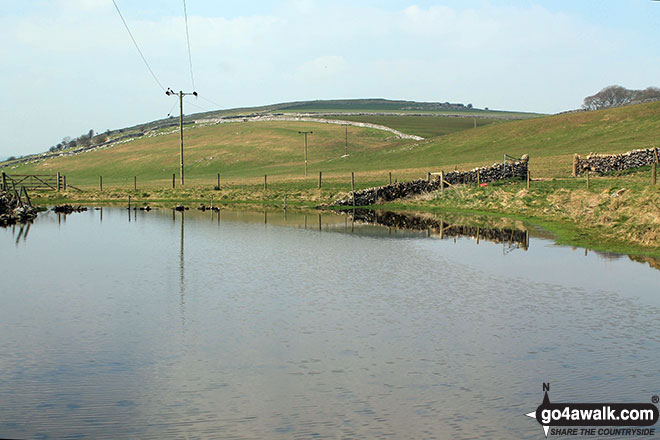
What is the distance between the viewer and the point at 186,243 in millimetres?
32312

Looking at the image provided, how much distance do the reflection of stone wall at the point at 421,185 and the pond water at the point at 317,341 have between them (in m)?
26.7

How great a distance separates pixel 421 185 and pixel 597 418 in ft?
150

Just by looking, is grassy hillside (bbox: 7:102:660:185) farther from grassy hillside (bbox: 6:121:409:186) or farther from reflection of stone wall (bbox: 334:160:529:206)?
reflection of stone wall (bbox: 334:160:529:206)

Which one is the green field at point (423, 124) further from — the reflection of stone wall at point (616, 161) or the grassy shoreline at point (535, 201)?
the reflection of stone wall at point (616, 161)

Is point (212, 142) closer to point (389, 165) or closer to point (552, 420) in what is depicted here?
point (389, 165)

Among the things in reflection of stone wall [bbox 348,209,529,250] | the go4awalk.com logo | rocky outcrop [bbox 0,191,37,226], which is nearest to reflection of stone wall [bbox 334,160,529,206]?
reflection of stone wall [bbox 348,209,529,250]

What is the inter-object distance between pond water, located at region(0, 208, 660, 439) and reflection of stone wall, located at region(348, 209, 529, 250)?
13.5 feet

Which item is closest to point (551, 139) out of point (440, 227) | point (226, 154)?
point (226, 154)

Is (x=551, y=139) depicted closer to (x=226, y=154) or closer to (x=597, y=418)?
(x=226, y=154)

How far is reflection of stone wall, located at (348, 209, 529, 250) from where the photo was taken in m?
33.1

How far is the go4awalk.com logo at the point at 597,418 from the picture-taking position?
10539 mm

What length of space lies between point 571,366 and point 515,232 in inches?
892

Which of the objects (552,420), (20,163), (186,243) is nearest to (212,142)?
(20,163)

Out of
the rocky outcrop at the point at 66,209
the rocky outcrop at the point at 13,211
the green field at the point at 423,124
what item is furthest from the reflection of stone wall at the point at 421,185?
the green field at the point at 423,124
